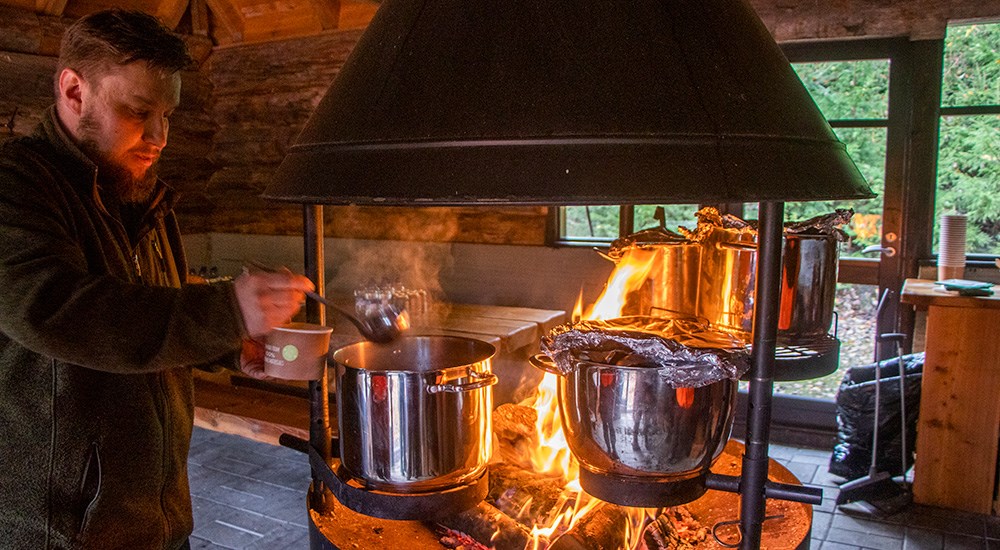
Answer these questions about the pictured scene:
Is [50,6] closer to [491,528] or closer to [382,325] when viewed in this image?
[382,325]

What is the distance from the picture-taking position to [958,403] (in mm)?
3498

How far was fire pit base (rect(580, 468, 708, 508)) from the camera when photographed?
156 centimetres

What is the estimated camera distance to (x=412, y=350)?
73.5 inches

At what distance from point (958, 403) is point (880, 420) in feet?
1.21

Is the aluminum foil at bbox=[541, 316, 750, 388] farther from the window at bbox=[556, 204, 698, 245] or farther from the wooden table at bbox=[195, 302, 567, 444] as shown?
the window at bbox=[556, 204, 698, 245]

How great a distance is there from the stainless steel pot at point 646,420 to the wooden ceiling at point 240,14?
3.85m

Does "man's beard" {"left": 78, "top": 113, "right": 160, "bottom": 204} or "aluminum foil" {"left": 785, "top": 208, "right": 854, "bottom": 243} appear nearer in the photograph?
"man's beard" {"left": 78, "top": 113, "right": 160, "bottom": 204}

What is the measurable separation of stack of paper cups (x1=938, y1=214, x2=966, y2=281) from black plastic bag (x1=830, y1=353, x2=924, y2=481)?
47 centimetres

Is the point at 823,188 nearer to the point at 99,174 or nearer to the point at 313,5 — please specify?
the point at 99,174

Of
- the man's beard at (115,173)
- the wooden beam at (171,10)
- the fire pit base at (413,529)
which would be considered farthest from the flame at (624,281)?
the wooden beam at (171,10)

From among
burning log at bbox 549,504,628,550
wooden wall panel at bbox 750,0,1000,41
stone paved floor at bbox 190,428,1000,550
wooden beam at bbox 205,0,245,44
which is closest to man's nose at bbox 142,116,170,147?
burning log at bbox 549,504,628,550

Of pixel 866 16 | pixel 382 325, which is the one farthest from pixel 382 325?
pixel 866 16

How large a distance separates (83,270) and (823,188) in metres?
1.41

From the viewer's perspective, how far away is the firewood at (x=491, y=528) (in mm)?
1846
